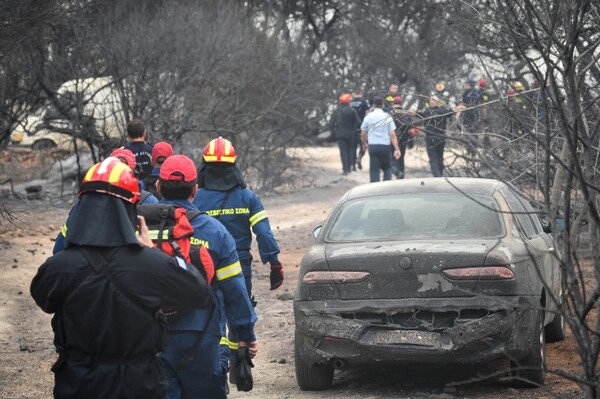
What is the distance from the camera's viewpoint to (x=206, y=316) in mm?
5391

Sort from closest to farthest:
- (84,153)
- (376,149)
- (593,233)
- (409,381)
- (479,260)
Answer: (593,233)
(479,260)
(409,381)
(376,149)
(84,153)

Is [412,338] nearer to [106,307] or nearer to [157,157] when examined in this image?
[106,307]

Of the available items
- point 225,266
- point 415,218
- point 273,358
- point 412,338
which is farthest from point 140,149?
point 225,266

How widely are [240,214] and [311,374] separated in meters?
1.20

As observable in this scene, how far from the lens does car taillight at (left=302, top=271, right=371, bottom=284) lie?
→ 7453 millimetres

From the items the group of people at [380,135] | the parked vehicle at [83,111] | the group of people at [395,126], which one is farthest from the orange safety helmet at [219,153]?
the parked vehicle at [83,111]

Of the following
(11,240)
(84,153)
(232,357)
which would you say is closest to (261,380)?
(232,357)

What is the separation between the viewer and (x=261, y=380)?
332 inches

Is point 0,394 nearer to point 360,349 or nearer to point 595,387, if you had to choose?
point 360,349

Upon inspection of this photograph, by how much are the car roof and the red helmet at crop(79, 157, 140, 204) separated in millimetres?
4130

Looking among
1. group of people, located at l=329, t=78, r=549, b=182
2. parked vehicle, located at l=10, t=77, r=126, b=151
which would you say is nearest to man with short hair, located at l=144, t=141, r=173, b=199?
group of people, located at l=329, t=78, r=549, b=182

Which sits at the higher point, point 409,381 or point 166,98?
point 166,98

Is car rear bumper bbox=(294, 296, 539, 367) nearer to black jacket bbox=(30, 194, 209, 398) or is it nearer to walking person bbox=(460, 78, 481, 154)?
walking person bbox=(460, 78, 481, 154)

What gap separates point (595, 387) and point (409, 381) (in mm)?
3874
